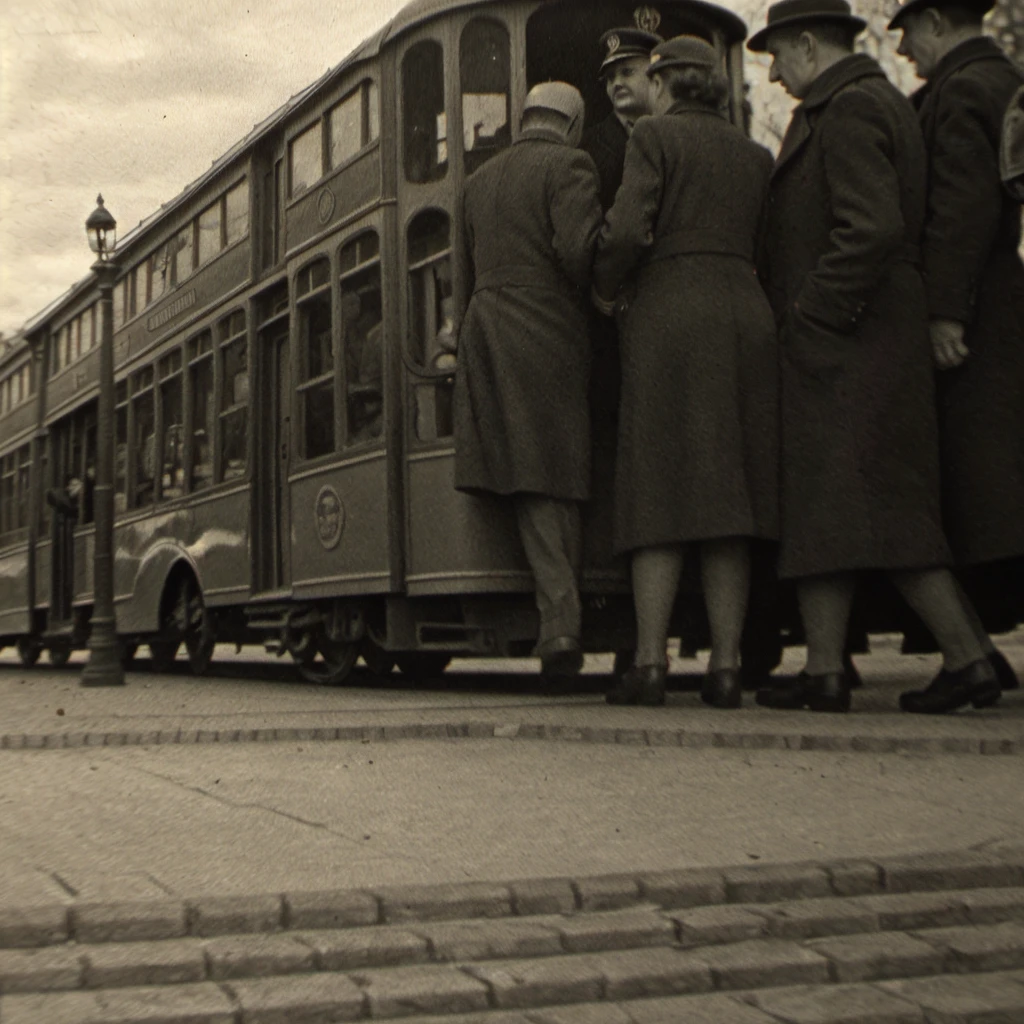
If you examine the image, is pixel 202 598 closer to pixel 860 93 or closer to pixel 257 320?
pixel 257 320

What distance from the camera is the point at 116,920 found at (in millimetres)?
3484

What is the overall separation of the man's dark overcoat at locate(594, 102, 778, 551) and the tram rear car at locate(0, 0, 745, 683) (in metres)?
0.86

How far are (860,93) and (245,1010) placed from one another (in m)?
4.83

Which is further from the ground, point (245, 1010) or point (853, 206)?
point (853, 206)

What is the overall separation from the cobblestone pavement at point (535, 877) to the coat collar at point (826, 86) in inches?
91.6

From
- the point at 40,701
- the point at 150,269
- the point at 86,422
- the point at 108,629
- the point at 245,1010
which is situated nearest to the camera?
the point at 245,1010

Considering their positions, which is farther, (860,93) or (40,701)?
(40,701)

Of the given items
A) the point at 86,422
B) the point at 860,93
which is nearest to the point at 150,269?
the point at 86,422

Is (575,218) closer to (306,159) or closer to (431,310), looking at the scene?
(431,310)

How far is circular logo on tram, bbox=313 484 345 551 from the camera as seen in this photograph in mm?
9711

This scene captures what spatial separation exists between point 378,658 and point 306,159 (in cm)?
298

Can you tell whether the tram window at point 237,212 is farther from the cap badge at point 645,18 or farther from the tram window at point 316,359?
the cap badge at point 645,18

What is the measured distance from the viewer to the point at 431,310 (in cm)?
886

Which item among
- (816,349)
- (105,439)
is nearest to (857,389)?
(816,349)
